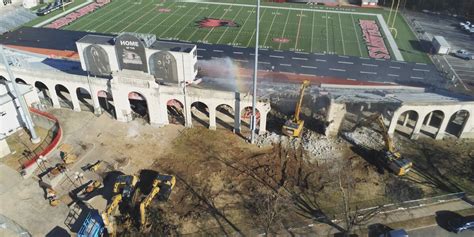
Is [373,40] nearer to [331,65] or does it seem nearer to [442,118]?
[331,65]

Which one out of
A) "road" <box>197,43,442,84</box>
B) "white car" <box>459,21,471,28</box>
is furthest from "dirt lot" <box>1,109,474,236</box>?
"white car" <box>459,21,471,28</box>

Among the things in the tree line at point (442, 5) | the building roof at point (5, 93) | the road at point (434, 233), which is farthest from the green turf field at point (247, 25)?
the road at point (434, 233)

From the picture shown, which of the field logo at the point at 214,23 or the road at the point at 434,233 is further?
the field logo at the point at 214,23

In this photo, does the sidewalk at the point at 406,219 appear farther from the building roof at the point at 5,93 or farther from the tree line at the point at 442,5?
the tree line at the point at 442,5

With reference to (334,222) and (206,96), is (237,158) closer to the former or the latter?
(206,96)

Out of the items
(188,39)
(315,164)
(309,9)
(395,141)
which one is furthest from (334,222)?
(309,9)
